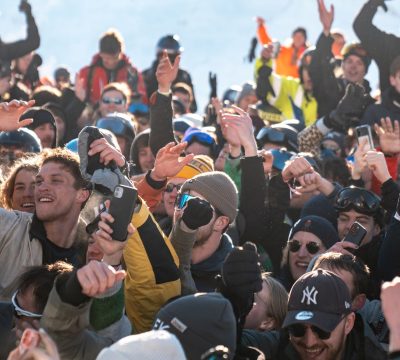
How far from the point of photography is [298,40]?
1437 centimetres

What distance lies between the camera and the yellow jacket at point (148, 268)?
581 centimetres

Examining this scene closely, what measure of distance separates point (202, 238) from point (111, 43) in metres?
6.02

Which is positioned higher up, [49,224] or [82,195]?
[82,195]

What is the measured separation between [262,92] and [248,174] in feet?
15.5

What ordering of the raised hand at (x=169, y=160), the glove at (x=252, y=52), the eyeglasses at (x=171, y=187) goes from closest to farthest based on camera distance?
the raised hand at (x=169, y=160)
the eyeglasses at (x=171, y=187)
the glove at (x=252, y=52)

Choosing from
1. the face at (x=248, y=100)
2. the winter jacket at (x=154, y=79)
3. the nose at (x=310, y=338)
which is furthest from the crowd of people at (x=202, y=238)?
the winter jacket at (x=154, y=79)

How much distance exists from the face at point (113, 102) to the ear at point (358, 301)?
18.0 ft

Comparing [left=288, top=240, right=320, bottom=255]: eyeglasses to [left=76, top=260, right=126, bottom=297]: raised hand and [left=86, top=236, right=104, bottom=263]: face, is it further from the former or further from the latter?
[left=76, top=260, right=126, bottom=297]: raised hand

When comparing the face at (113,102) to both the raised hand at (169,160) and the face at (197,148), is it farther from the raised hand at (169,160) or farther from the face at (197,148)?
the raised hand at (169,160)

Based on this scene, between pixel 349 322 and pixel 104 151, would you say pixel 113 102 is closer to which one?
pixel 104 151

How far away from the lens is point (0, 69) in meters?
11.4

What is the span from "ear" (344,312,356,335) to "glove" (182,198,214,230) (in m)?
0.96

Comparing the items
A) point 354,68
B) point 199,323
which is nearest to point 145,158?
point 354,68

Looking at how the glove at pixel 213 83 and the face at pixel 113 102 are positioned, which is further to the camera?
the glove at pixel 213 83
